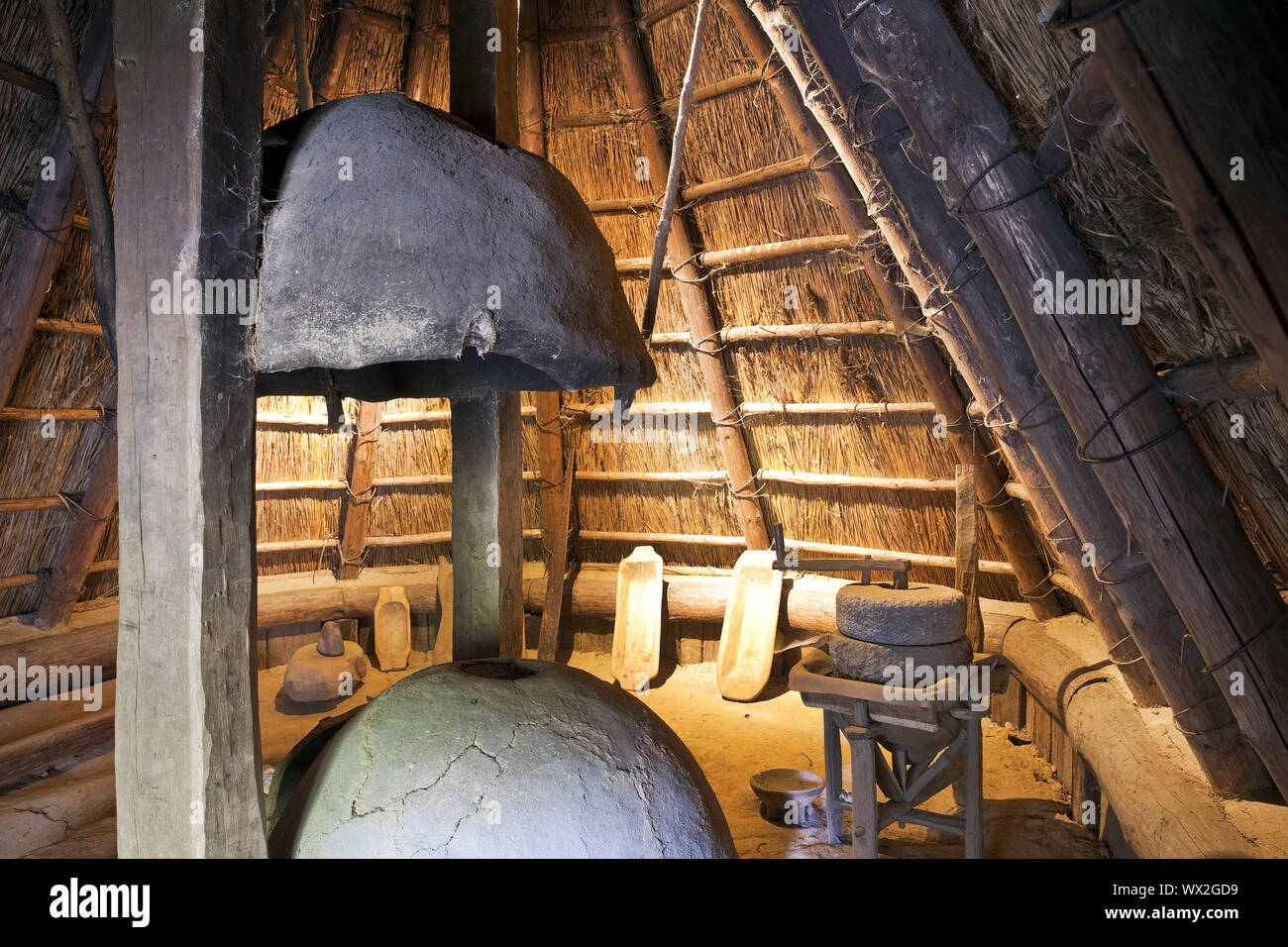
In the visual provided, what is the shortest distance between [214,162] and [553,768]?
1.71m

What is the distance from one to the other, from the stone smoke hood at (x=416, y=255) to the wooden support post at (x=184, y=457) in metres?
0.14

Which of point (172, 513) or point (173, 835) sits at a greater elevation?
point (172, 513)

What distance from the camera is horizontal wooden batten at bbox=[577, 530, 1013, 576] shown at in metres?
5.62

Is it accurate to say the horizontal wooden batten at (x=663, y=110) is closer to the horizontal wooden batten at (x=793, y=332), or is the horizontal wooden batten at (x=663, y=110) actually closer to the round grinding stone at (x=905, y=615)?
the horizontal wooden batten at (x=793, y=332)

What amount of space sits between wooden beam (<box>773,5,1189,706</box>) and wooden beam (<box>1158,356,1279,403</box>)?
1.59 ft

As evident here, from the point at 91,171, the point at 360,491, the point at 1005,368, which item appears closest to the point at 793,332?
the point at 1005,368

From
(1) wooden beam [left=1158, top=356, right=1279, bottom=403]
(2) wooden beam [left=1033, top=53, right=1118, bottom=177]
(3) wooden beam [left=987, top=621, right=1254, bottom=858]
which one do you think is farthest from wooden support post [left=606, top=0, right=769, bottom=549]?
(1) wooden beam [left=1158, top=356, right=1279, bottom=403]

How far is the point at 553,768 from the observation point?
212 cm

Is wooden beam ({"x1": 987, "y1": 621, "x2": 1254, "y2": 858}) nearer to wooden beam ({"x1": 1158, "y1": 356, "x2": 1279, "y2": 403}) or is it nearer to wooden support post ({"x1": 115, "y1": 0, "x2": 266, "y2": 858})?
wooden beam ({"x1": 1158, "y1": 356, "x2": 1279, "y2": 403})

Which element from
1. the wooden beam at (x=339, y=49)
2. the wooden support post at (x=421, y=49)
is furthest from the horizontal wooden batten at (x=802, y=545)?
the wooden beam at (x=339, y=49)

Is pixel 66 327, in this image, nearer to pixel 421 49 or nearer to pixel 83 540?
pixel 83 540

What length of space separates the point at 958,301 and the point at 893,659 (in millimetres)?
1415
